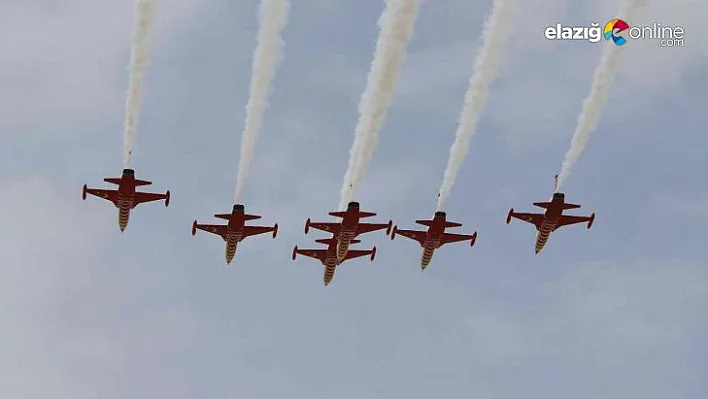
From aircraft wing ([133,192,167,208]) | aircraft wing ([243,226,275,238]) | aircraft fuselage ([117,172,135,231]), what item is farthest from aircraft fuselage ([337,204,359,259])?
aircraft fuselage ([117,172,135,231])

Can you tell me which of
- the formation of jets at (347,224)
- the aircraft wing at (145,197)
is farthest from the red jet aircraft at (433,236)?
the aircraft wing at (145,197)

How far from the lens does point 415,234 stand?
229 feet

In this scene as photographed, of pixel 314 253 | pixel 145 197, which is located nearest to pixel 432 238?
pixel 314 253

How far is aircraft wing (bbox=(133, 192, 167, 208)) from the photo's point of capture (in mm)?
65944

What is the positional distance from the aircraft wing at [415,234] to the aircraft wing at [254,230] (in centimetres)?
626

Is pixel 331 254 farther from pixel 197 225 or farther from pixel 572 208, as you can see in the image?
pixel 572 208

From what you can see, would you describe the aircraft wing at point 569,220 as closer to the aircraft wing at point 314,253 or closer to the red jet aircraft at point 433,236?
the red jet aircraft at point 433,236

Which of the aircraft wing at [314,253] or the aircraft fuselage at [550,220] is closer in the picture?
the aircraft fuselage at [550,220]

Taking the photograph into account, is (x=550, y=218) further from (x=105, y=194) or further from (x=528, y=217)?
(x=105, y=194)

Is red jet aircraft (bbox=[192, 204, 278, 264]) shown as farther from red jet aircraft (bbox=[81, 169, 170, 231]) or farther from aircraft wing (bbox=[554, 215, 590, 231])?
aircraft wing (bbox=[554, 215, 590, 231])

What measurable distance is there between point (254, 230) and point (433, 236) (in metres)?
8.54

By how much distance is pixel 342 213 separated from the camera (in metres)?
64.0

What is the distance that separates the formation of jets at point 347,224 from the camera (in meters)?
64.3

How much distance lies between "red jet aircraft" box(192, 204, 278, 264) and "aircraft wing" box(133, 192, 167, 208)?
2.76 m
